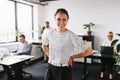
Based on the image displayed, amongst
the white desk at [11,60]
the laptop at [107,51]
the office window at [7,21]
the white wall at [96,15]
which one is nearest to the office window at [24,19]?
the office window at [7,21]

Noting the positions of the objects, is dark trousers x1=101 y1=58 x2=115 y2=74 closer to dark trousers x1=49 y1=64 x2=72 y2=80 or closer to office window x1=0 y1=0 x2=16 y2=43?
dark trousers x1=49 y1=64 x2=72 y2=80

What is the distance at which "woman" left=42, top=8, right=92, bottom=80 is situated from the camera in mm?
1319

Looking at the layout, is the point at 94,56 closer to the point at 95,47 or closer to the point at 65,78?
the point at 95,47

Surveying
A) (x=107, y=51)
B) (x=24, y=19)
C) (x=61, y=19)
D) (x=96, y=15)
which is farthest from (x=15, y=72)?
(x=96, y=15)

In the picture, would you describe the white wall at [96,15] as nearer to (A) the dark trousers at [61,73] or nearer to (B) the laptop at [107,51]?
(B) the laptop at [107,51]

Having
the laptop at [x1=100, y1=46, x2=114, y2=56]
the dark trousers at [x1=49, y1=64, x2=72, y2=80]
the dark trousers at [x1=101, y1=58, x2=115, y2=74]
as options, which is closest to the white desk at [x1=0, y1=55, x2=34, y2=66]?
the dark trousers at [x1=49, y1=64, x2=72, y2=80]

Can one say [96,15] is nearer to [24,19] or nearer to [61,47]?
[24,19]

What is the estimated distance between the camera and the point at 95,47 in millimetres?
5758

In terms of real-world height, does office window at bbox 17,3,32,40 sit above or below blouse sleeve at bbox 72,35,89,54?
above

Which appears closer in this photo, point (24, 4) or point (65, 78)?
point (65, 78)

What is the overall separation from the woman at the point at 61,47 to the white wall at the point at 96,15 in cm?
439

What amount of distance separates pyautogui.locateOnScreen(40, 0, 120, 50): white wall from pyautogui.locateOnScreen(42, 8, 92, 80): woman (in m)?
4.39

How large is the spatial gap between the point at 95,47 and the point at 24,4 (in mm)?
3335

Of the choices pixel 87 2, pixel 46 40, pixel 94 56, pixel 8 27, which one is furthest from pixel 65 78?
pixel 87 2
